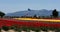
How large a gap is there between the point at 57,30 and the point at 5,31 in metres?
3.42

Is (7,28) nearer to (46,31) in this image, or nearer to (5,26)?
(5,26)

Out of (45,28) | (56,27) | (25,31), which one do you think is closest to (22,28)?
(25,31)

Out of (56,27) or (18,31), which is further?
(56,27)

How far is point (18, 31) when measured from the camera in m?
14.7

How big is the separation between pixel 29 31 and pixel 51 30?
1.64 m

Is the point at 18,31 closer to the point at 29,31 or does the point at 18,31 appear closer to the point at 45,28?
the point at 29,31

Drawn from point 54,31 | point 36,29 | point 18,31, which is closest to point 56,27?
point 54,31

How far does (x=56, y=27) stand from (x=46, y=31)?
125cm

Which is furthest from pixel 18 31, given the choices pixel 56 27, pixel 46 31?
pixel 56 27

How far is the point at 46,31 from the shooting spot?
15352mm

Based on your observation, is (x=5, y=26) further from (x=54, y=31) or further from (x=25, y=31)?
(x=54, y=31)

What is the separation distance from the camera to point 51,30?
1550cm

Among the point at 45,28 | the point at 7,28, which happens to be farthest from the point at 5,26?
the point at 45,28

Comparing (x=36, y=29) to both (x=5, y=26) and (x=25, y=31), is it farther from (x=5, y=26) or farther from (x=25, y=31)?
(x=5, y=26)
